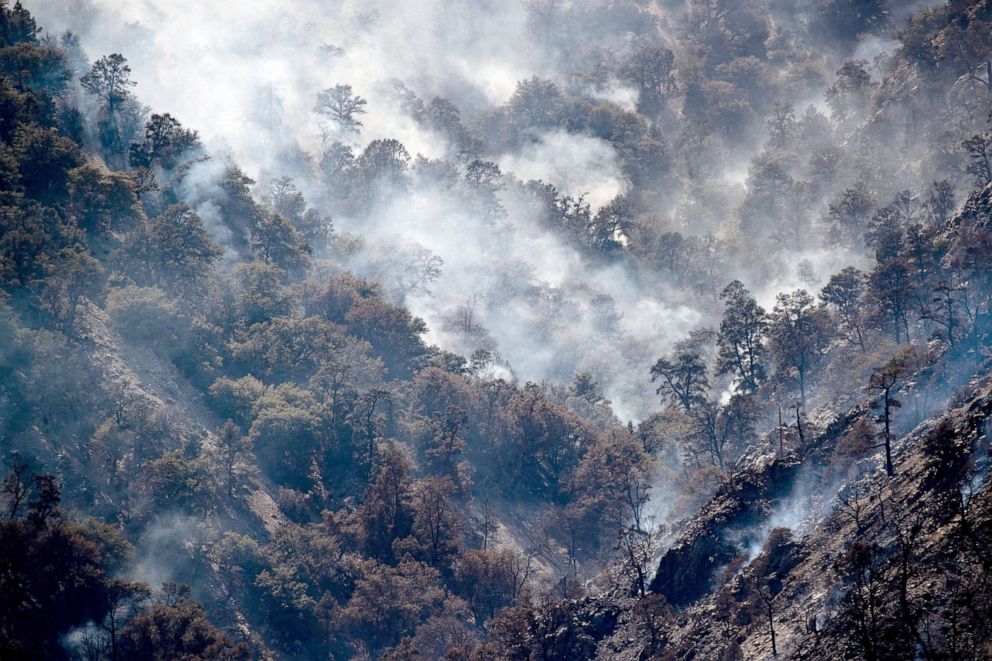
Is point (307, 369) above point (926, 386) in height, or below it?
above

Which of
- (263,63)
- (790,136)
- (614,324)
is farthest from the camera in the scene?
(263,63)

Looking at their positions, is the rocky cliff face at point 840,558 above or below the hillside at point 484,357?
below

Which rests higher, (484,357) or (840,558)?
(484,357)

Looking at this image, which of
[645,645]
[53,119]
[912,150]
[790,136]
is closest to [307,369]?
[53,119]

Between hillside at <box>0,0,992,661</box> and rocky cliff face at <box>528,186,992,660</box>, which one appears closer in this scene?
rocky cliff face at <box>528,186,992,660</box>

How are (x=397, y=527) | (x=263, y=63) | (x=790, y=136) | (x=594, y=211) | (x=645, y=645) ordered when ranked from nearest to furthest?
(x=645, y=645), (x=397, y=527), (x=790, y=136), (x=594, y=211), (x=263, y=63)

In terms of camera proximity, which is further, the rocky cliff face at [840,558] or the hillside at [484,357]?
the hillside at [484,357]

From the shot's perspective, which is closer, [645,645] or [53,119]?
[645,645]

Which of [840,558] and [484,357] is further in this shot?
[484,357]

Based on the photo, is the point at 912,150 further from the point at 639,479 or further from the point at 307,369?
the point at 307,369

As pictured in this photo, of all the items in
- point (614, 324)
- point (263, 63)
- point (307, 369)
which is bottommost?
point (307, 369)

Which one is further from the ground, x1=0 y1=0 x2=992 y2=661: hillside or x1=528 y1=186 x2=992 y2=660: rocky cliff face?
x1=0 y1=0 x2=992 y2=661: hillside
